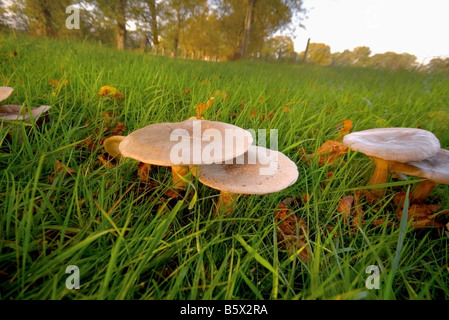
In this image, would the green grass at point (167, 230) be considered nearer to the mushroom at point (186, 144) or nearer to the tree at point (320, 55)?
the mushroom at point (186, 144)

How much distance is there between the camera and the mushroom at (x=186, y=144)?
33.0 inches

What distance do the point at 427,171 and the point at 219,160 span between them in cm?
111

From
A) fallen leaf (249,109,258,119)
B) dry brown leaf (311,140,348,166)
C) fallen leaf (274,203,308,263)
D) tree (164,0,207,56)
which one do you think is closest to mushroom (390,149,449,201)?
dry brown leaf (311,140,348,166)

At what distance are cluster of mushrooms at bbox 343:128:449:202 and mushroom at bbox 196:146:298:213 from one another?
42 cm

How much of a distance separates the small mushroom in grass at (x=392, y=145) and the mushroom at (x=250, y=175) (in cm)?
39

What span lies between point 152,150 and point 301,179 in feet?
2.96

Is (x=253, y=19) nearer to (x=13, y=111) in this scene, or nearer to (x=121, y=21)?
(x=121, y=21)

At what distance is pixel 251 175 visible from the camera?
3.37 ft

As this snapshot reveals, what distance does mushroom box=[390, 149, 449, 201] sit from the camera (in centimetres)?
110

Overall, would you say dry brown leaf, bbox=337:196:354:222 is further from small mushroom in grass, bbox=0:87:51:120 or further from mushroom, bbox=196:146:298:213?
small mushroom in grass, bbox=0:87:51:120

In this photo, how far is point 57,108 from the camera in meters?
1.66

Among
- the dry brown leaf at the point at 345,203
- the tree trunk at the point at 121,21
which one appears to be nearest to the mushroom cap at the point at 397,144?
the dry brown leaf at the point at 345,203
